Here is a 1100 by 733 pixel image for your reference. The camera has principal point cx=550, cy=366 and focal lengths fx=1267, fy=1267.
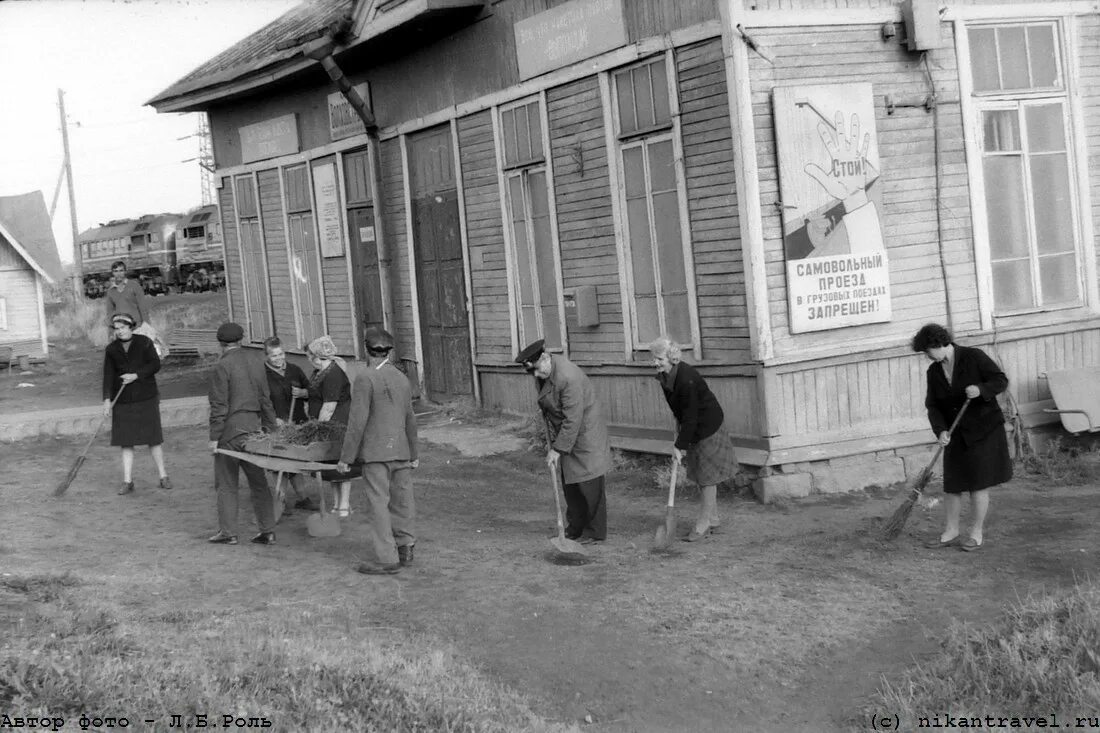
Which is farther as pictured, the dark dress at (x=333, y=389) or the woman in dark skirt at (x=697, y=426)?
the dark dress at (x=333, y=389)

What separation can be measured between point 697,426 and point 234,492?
3590 millimetres

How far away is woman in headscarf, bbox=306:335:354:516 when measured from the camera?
1009cm

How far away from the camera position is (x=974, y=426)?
8523 millimetres

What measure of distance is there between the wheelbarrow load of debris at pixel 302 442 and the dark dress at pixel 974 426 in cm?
432

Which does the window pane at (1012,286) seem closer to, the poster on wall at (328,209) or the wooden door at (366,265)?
the wooden door at (366,265)

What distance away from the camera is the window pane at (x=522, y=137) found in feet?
44.6

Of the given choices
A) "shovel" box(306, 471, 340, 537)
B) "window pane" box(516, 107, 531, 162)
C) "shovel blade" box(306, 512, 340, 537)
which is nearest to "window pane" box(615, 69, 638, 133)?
"window pane" box(516, 107, 531, 162)

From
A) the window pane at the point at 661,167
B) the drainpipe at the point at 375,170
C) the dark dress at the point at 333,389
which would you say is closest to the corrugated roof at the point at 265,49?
the drainpipe at the point at 375,170

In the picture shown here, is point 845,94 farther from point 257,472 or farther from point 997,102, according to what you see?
point 257,472

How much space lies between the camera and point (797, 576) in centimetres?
834

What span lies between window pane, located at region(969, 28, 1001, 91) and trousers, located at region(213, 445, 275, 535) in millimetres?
7174

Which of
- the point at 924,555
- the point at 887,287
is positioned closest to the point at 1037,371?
the point at 887,287

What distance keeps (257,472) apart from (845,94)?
5772 mm

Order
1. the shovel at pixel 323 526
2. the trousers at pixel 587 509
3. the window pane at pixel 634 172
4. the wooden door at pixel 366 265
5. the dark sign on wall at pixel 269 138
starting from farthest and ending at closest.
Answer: the dark sign on wall at pixel 269 138 → the wooden door at pixel 366 265 → the window pane at pixel 634 172 → the shovel at pixel 323 526 → the trousers at pixel 587 509
